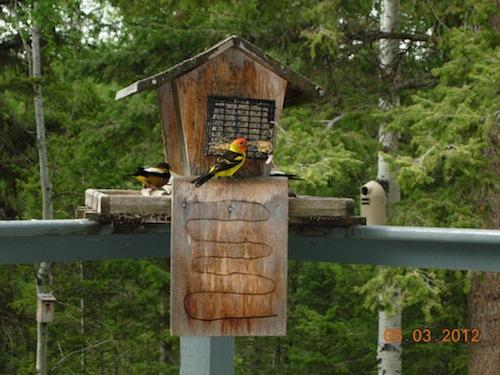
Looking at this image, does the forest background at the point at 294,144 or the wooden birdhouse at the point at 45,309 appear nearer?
the forest background at the point at 294,144

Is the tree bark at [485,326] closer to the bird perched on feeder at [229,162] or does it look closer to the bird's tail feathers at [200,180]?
the bird perched on feeder at [229,162]

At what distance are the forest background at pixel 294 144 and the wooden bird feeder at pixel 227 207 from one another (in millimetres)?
4237

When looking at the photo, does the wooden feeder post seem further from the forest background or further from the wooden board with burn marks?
the forest background

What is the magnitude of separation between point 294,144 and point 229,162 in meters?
5.62

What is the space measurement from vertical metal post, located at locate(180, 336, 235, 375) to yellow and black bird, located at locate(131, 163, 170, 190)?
2.55 ft

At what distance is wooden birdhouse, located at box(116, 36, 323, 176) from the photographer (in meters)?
3.00

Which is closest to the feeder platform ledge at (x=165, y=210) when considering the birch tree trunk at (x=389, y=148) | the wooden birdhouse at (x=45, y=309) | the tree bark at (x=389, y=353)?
the wooden birdhouse at (x=45, y=309)

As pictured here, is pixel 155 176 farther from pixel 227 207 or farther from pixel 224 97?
pixel 227 207

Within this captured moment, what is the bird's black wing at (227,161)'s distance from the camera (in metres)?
2.74

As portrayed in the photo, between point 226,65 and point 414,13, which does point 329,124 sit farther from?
point 226,65

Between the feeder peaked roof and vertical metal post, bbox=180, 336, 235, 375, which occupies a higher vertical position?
the feeder peaked roof

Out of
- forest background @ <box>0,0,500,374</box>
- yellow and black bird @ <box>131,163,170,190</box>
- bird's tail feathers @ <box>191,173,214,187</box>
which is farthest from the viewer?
forest background @ <box>0,0,500,374</box>

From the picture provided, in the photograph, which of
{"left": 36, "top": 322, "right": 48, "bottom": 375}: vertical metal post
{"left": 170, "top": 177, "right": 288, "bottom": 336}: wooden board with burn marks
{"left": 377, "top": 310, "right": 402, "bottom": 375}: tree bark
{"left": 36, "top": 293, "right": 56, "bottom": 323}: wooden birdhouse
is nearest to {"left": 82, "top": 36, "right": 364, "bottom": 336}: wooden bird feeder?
{"left": 170, "top": 177, "right": 288, "bottom": 336}: wooden board with burn marks

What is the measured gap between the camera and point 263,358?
13883mm
